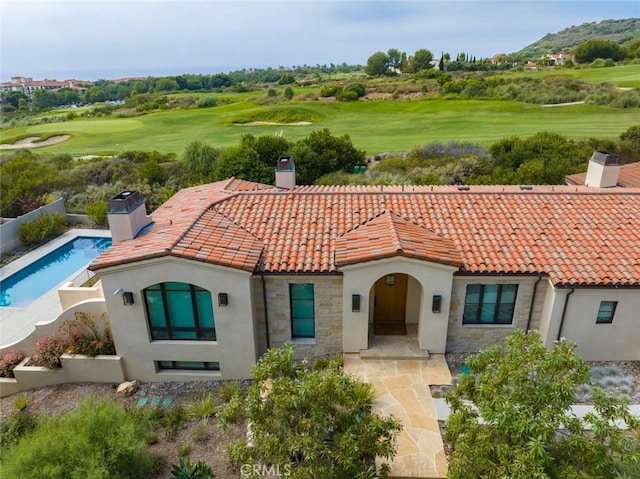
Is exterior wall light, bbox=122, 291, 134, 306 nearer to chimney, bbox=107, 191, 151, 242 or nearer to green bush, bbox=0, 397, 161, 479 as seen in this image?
chimney, bbox=107, 191, 151, 242

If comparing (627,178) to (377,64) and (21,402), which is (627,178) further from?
(377,64)

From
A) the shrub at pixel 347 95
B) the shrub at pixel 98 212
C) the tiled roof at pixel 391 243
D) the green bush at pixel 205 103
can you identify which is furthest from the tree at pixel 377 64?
the tiled roof at pixel 391 243

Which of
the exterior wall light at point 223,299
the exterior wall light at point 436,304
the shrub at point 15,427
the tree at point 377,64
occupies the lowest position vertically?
the shrub at point 15,427

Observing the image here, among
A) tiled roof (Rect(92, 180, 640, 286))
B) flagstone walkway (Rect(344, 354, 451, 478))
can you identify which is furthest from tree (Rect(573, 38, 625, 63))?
flagstone walkway (Rect(344, 354, 451, 478))

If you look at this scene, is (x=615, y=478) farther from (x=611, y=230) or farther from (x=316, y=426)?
(x=611, y=230)

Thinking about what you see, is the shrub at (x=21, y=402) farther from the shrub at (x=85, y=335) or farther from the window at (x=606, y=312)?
Result: the window at (x=606, y=312)
